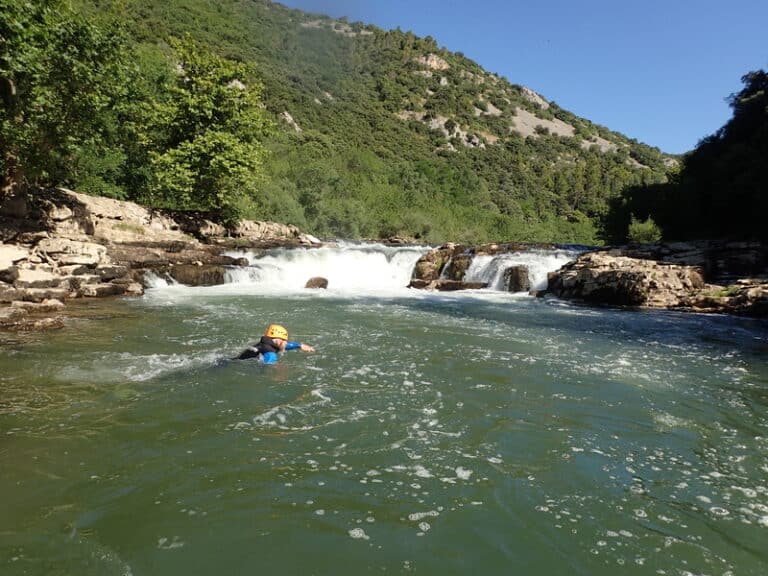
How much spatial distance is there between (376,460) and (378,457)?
73 mm

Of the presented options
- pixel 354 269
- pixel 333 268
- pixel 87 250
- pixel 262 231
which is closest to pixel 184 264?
pixel 87 250

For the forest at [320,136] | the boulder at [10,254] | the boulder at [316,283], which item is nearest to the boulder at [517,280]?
the boulder at [316,283]

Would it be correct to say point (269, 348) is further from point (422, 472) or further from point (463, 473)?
point (463, 473)

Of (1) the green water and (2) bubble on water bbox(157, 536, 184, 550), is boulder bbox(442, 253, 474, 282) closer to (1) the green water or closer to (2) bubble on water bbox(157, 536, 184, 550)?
(1) the green water

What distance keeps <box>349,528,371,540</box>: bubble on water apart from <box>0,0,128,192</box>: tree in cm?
1730

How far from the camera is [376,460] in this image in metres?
5.00

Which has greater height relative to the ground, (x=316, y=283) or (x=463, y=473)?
(x=316, y=283)

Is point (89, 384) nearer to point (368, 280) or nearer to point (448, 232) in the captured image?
point (368, 280)

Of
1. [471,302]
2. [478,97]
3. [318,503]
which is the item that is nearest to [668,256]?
[471,302]

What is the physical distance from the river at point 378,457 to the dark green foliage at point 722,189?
54.9 ft

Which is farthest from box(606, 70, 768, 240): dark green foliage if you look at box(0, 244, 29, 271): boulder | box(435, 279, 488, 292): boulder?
box(0, 244, 29, 271): boulder

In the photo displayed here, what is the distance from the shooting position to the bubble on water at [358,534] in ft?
12.1

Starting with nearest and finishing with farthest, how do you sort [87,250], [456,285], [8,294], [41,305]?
[41,305] → [8,294] → [87,250] → [456,285]

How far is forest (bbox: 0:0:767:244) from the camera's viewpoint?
18.3 metres
